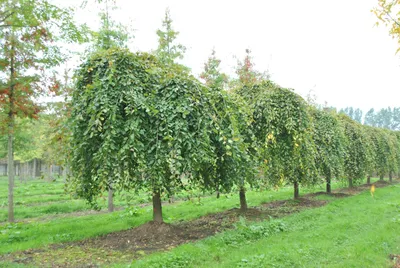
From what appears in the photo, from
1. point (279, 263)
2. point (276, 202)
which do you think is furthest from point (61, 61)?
point (276, 202)

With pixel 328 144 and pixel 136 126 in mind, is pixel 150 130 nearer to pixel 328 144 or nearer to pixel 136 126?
pixel 136 126

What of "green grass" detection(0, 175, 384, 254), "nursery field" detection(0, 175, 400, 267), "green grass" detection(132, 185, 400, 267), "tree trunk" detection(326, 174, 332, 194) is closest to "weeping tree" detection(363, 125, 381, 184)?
"tree trunk" detection(326, 174, 332, 194)

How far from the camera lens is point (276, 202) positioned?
1184 cm

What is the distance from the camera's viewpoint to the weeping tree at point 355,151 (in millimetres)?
15117

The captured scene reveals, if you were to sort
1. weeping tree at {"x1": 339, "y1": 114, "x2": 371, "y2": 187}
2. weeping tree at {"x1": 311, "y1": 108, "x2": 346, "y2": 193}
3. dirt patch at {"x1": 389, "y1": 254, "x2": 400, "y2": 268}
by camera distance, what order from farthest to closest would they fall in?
weeping tree at {"x1": 339, "y1": 114, "x2": 371, "y2": 187} < weeping tree at {"x1": 311, "y1": 108, "x2": 346, "y2": 193} < dirt patch at {"x1": 389, "y1": 254, "x2": 400, "y2": 268}

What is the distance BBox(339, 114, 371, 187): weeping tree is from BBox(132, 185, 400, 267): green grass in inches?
283

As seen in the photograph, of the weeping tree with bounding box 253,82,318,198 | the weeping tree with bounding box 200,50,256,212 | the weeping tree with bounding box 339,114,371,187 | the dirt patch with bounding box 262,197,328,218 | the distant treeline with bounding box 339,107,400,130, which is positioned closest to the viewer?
the weeping tree with bounding box 200,50,256,212

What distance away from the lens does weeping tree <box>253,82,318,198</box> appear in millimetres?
8836

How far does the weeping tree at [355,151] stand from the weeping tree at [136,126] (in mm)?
11393

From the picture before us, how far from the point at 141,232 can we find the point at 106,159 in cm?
214

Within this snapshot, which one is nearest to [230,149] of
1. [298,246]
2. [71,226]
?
[298,246]

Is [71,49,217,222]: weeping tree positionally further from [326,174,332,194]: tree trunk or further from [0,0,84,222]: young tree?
[326,174,332,194]: tree trunk

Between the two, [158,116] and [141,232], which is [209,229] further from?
[158,116]

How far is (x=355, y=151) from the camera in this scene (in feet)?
50.7
